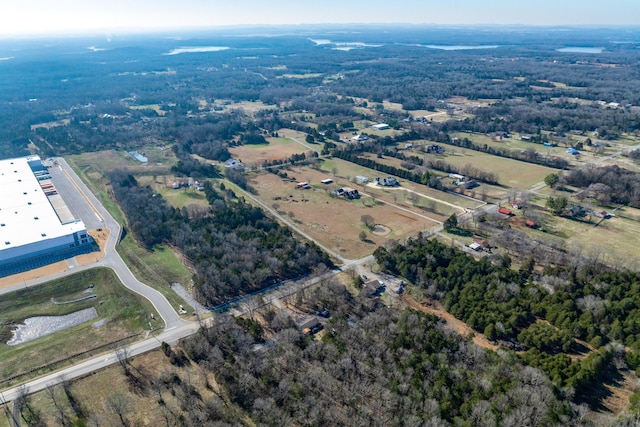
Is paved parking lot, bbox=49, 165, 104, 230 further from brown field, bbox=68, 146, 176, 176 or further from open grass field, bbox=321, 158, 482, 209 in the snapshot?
open grass field, bbox=321, 158, 482, 209

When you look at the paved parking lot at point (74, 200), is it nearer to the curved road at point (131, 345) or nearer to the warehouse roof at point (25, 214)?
the curved road at point (131, 345)

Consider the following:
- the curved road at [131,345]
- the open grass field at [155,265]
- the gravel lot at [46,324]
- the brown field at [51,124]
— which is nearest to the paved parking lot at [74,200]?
the curved road at [131,345]

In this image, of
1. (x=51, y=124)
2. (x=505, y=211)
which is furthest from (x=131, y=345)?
(x=51, y=124)

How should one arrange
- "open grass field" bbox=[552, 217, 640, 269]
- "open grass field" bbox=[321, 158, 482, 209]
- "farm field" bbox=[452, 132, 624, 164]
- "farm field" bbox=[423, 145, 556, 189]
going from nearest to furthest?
"open grass field" bbox=[552, 217, 640, 269], "open grass field" bbox=[321, 158, 482, 209], "farm field" bbox=[423, 145, 556, 189], "farm field" bbox=[452, 132, 624, 164]

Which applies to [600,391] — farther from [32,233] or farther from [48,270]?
[32,233]

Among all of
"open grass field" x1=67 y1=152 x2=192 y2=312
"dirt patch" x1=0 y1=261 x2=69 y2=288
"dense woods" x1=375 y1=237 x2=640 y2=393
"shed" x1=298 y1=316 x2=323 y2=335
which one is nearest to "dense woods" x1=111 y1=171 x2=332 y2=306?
"open grass field" x1=67 y1=152 x2=192 y2=312

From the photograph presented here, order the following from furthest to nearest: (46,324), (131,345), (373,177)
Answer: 1. (373,177)
2. (46,324)
3. (131,345)
